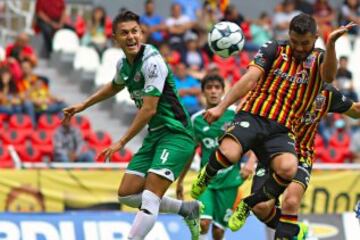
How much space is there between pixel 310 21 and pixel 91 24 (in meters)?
11.5

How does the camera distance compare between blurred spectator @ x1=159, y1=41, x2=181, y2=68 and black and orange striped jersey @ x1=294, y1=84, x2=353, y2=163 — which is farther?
blurred spectator @ x1=159, y1=41, x2=181, y2=68

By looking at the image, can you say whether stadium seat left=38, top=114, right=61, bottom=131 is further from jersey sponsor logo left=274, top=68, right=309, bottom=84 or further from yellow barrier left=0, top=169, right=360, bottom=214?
jersey sponsor logo left=274, top=68, right=309, bottom=84

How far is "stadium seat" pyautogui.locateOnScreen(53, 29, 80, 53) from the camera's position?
69.2 ft

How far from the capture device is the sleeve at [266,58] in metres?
11.1

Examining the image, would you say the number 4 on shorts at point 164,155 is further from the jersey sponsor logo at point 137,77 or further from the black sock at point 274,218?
the black sock at point 274,218

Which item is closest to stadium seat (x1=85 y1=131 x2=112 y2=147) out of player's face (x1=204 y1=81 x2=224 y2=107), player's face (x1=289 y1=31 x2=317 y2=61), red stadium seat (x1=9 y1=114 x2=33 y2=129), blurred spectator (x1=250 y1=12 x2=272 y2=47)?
red stadium seat (x1=9 y1=114 x2=33 y2=129)

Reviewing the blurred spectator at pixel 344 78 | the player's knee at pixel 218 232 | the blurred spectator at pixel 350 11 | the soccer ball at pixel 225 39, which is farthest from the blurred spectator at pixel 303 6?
the soccer ball at pixel 225 39

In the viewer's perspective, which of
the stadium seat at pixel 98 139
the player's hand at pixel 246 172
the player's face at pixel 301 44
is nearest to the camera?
the player's face at pixel 301 44

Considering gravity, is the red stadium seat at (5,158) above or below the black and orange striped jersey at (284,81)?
below

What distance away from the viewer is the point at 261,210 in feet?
37.9

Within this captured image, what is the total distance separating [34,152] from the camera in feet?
57.7

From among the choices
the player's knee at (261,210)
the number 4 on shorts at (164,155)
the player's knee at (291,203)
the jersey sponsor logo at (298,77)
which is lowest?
the player's knee at (261,210)

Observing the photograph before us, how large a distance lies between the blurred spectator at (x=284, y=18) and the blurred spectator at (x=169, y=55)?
328 cm

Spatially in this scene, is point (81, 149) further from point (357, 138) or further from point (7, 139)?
point (357, 138)
